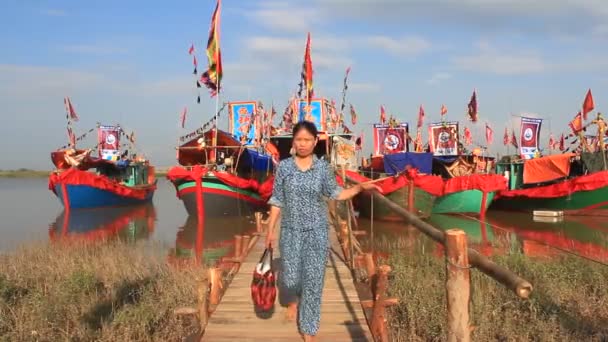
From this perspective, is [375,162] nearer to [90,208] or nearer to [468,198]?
[468,198]

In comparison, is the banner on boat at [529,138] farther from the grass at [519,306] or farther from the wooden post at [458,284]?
→ the wooden post at [458,284]

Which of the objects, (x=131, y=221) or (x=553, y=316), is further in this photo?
(x=131, y=221)

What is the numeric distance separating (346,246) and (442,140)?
14754 mm

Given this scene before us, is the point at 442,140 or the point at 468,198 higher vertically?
the point at 442,140

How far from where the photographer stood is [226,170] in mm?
18297

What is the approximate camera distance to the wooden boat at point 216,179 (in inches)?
666

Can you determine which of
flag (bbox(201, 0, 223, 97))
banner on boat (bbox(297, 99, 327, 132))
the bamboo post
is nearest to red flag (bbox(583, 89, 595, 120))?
banner on boat (bbox(297, 99, 327, 132))

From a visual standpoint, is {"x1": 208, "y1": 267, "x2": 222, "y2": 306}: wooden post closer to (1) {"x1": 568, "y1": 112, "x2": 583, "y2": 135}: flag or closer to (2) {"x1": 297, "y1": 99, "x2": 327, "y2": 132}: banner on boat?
(2) {"x1": 297, "y1": 99, "x2": 327, "y2": 132}: banner on boat

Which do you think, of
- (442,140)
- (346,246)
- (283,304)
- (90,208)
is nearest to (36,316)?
(283,304)

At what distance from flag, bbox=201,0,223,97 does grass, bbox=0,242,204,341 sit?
28.3ft

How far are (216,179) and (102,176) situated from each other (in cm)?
916

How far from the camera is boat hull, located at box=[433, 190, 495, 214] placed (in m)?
17.8

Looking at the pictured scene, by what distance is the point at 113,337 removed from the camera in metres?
4.58

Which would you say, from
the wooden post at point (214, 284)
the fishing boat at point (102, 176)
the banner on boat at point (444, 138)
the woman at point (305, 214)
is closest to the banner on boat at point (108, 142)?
the fishing boat at point (102, 176)
